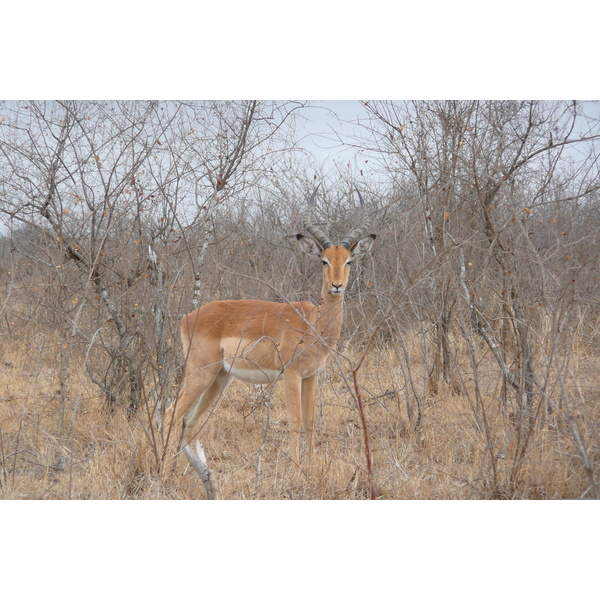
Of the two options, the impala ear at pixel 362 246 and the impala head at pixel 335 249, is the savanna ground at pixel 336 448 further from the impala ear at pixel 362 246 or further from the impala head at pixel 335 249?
the impala ear at pixel 362 246

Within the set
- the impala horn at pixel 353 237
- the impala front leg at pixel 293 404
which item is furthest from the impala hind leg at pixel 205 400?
the impala horn at pixel 353 237

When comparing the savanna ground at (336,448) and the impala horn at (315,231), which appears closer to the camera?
the savanna ground at (336,448)

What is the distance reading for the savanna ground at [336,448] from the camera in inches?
119

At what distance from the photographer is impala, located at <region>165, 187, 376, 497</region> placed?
14.2 feet

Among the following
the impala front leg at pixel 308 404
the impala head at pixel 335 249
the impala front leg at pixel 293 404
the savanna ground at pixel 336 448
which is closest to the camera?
the savanna ground at pixel 336 448

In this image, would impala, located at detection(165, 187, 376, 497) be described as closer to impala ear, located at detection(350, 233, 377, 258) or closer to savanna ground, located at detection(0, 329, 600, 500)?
impala ear, located at detection(350, 233, 377, 258)

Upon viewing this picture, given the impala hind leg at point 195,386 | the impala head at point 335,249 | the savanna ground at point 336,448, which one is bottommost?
the savanna ground at point 336,448

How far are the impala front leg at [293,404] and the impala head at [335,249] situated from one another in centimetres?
67

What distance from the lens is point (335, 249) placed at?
171 inches

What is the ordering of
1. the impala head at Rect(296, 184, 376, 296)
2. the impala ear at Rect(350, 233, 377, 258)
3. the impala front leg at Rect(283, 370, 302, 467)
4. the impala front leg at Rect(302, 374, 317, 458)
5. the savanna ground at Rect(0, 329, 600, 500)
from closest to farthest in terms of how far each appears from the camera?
1. the savanna ground at Rect(0, 329, 600, 500)
2. the impala front leg at Rect(283, 370, 302, 467)
3. the impala head at Rect(296, 184, 376, 296)
4. the impala front leg at Rect(302, 374, 317, 458)
5. the impala ear at Rect(350, 233, 377, 258)

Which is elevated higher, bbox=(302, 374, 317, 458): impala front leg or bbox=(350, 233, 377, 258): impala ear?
bbox=(350, 233, 377, 258): impala ear

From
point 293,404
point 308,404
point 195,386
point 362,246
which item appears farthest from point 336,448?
point 362,246

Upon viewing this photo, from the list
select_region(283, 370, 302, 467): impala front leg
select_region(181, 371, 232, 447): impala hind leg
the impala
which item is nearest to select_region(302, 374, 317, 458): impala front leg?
the impala

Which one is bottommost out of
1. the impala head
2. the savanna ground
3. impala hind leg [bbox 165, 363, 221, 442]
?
the savanna ground
